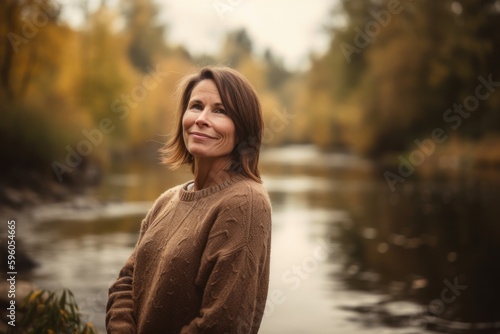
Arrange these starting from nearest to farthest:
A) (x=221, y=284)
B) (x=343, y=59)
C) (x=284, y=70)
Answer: (x=221, y=284) < (x=343, y=59) < (x=284, y=70)

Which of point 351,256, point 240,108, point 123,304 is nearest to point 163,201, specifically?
point 123,304

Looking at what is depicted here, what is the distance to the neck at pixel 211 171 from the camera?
8.52 ft

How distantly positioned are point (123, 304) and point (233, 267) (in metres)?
0.60

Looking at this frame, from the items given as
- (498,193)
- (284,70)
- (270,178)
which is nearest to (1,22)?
(270,178)

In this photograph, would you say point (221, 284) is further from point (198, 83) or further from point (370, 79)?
point (370, 79)

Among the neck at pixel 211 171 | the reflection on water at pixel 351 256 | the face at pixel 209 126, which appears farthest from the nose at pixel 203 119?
the reflection on water at pixel 351 256

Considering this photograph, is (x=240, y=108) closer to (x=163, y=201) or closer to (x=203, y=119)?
(x=203, y=119)

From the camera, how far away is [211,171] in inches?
103

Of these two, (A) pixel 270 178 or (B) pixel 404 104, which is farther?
(B) pixel 404 104

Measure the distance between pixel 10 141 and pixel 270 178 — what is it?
12407 millimetres

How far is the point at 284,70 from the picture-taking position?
102812mm

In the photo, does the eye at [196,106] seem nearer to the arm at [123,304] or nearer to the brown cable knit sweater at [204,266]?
the brown cable knit sweater at [204,266]

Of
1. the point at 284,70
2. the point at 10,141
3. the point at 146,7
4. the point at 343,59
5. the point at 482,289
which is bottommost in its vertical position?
the point at 482,289

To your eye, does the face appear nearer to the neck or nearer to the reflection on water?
the neck
